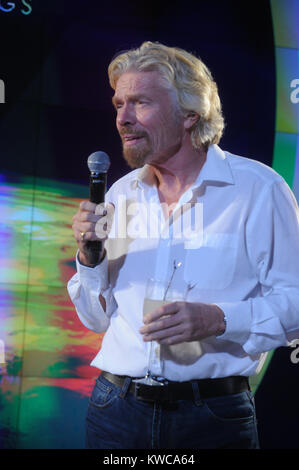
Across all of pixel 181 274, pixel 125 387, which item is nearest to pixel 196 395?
pixel 125 387

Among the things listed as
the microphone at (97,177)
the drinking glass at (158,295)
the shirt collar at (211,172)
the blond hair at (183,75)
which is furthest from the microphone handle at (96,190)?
the blond hair at (183,75)

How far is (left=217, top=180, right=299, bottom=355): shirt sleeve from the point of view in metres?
1.46

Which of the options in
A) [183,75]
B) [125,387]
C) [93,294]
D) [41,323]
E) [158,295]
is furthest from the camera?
[41,323]

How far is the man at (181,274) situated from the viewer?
1.47m

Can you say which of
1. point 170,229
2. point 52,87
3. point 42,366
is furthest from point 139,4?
point 42,366

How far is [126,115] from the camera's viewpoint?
170 cm

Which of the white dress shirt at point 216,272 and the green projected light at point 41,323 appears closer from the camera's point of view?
the white dress shirt at point 216,272

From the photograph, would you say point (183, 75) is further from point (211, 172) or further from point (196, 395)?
point (196, 395)

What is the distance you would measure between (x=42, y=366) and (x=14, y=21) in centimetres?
161

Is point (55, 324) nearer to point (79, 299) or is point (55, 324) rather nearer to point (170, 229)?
point (79, 299)

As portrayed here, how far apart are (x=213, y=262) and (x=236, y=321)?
7.3 inches

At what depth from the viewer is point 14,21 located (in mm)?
2523

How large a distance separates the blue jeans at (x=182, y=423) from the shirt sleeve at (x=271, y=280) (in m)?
0.18

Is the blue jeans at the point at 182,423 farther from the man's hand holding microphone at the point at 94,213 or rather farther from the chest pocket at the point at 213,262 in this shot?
the man's hand holding microphone at the point at 94,213
